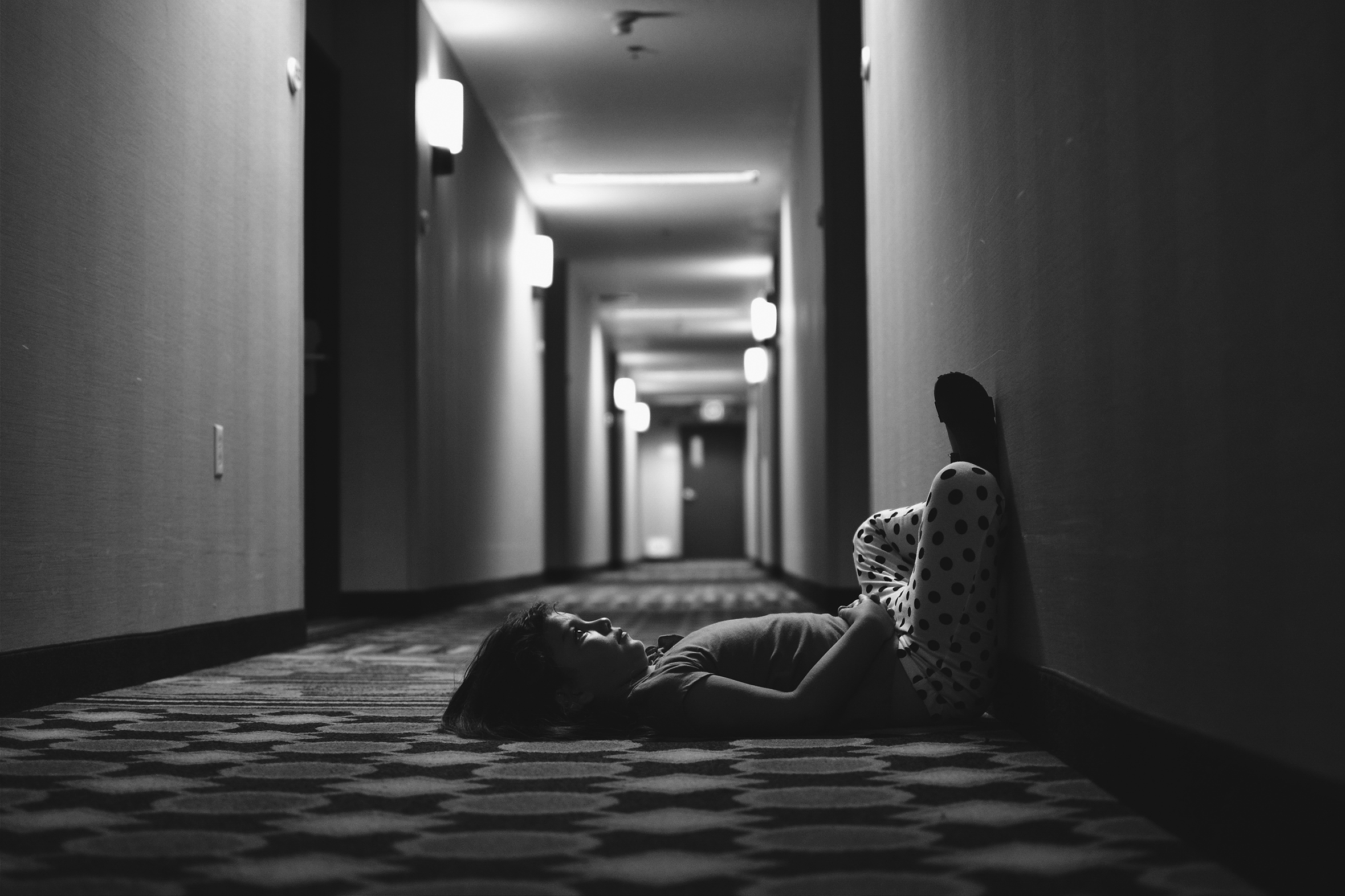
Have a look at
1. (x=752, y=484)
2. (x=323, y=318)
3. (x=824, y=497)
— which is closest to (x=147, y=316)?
(x=323, y=318)

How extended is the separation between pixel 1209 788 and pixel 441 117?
5975mm

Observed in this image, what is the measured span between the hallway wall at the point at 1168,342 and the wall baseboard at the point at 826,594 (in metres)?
3.14

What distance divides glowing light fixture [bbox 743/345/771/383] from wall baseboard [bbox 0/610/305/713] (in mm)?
9608

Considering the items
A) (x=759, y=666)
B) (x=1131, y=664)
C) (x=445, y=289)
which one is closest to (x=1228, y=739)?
(x=1131, y=664)

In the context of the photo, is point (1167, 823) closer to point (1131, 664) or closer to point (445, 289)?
point (1131, 664)

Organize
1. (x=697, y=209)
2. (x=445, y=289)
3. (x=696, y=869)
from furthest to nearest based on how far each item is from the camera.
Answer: (x=697, y=209)
(x=445, y=289)
(x=696, y=869)

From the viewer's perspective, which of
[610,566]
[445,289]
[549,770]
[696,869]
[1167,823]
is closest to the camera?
[696,869]

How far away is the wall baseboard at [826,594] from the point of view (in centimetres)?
673

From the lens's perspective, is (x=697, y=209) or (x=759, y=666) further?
(x=697, y=209)

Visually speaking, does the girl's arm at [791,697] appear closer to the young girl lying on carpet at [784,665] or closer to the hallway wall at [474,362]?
the young girl lying on carpet at [784,665]

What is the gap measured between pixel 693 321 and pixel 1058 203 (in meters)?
14.2

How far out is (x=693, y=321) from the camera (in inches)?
643

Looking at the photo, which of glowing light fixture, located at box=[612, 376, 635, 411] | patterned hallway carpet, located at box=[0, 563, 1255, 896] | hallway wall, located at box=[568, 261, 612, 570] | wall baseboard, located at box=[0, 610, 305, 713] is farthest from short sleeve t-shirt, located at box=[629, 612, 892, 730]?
glowing light fixture, located at box=[612, 376, 635, 411]

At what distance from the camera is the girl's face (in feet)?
7.75
